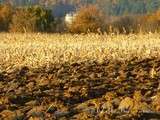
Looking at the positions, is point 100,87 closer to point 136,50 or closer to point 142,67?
point 142,67

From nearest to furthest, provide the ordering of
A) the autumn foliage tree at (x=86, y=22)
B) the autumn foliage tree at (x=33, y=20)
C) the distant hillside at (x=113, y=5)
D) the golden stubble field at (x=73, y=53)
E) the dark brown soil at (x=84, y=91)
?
the dark brown soil at (x=84, y=91)
the golden stubble field at (x=73, y=53)
the autumn foliage tree at (x=86, y=22)
the autumn foliage tree at (x=33, y=20)
the distant hillside at (x=113, y=5)

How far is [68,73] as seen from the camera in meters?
10.8

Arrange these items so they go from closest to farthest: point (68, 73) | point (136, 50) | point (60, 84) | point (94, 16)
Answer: point (60, 84), point (68, 73), point (136, 50), point (94, 16)

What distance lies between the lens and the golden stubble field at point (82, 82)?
6750 mm

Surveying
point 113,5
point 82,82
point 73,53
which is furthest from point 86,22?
point 113,5

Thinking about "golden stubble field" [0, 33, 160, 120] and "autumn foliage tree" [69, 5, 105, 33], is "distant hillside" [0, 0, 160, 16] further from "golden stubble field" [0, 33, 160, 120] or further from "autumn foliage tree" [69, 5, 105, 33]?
"golden stubble field" [0, 33, 160, 120]

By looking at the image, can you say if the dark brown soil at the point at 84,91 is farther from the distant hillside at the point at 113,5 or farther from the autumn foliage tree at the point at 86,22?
the distant hillside at the point at 113,5

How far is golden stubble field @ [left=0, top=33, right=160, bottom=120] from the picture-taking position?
6.75m

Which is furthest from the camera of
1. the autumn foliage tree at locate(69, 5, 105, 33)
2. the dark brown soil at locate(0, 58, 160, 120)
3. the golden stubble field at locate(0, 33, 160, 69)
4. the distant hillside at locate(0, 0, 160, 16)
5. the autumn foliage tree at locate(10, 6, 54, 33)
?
the distant hillside at locate(0, 0, 160, 16)

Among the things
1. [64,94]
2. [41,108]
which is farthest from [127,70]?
[41,108]

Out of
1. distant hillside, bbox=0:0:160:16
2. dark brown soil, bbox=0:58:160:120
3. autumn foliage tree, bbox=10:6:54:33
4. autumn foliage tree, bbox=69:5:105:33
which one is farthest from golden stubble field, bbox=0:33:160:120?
distant hillside, bbox=0:0:160:16

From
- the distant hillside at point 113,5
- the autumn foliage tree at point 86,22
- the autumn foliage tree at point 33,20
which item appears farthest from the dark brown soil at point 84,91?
the distant hillside at point 113,5

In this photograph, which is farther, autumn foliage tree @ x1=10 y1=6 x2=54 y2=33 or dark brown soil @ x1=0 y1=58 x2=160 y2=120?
autumn foliage tree @ x1=10 y1=6 x2=54 y2=33

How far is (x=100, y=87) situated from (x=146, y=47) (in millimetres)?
5548
